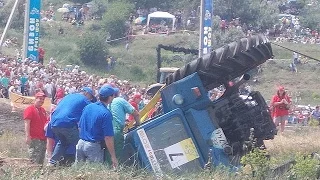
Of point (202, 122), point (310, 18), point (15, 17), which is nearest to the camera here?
point (202, 122)

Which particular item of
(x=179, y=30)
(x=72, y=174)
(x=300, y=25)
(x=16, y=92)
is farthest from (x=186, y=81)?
(x=300, y=25)

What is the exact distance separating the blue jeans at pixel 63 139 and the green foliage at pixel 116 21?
2165 inches

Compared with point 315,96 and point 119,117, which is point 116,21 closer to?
point 315,96

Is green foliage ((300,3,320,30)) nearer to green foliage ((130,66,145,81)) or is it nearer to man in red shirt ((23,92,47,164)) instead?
green foliage ((130,66,145,81))

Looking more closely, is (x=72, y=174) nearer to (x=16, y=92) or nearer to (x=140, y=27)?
(x=16, y=92)

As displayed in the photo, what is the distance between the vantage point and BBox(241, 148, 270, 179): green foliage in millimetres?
8953

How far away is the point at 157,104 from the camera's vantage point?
1184cm

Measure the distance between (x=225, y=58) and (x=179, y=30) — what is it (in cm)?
5522

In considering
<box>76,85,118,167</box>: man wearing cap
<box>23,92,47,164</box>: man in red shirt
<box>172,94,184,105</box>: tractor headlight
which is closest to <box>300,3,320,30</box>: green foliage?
<box>23,92,47,164</box>: man in red shirt

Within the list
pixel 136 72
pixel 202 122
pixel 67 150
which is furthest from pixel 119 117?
pixel 136 72

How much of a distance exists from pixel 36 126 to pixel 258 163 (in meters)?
4.71

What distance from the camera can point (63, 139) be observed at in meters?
11.5

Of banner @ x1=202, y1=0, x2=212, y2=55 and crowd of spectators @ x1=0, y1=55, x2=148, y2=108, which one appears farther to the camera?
banner @ x1=202, y1=0, x2=212, y2=55

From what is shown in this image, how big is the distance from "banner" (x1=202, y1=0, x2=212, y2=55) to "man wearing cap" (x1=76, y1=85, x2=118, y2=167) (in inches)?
600
